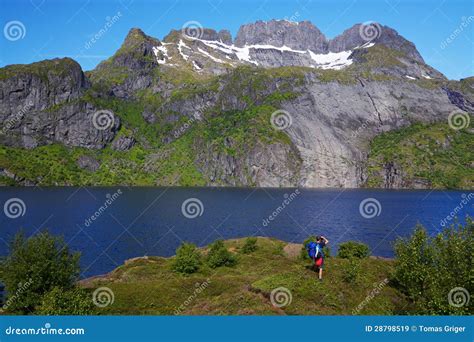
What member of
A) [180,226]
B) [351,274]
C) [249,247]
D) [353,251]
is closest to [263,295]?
[351,274]

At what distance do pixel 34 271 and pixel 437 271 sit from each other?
1095 inches

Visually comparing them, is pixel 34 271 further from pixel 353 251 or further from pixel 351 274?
pixel 353 251

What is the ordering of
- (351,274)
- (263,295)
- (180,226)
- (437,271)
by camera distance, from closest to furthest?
(437,271), (263,295), (351,274), (180,226)

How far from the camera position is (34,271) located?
26219 mm

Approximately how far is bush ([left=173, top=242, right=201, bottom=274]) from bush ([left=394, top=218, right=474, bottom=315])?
21.7 meters

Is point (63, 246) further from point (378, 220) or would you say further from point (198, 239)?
point (378, 220)

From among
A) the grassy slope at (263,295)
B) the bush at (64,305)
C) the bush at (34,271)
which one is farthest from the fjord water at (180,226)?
the bush at (64,305)

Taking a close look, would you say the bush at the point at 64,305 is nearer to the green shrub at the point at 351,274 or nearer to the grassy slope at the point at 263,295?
the grassy slope at the point at 263,295

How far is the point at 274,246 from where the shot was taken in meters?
56.2

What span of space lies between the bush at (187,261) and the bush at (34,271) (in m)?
15.0

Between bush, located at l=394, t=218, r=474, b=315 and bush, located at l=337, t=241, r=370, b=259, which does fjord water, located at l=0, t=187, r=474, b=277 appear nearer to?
bush, located at l=337, t=241, r=370, b=259

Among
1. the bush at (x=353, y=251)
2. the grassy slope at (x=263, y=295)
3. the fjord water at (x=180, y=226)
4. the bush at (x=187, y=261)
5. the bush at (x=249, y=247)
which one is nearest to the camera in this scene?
the grassy slope at (x=263, y=295)

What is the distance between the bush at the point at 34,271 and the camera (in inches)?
1003

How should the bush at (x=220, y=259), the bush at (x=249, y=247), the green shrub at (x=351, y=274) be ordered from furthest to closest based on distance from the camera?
the bush at (x=249, y=247), the bush at (x=220, y=259), the green shrub at (x=351, y=274)
